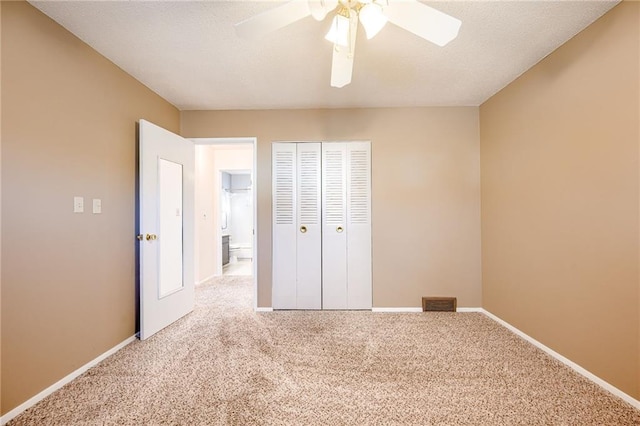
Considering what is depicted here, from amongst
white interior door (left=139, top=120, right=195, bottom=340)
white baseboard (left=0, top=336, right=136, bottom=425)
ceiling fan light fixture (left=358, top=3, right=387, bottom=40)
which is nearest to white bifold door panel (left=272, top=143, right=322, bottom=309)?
white interior door (left=139, top=120, right=195, bottom=340)

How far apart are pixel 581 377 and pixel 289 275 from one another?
263 centimetres

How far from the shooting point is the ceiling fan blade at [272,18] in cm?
141

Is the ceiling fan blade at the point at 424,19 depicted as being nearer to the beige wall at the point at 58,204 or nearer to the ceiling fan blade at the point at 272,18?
the ceiling fan blade at the point at 272,18

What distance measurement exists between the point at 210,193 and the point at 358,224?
3179 mm

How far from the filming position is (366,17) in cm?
144

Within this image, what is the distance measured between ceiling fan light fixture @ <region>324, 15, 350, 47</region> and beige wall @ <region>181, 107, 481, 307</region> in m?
1.86

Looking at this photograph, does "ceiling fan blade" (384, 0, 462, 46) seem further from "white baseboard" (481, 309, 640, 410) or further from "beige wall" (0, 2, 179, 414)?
"white baseboard" (481, 309, 640, 410)

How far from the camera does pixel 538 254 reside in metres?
2.47

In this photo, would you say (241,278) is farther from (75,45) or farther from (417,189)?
(75,45)

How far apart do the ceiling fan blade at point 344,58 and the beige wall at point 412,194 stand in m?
1.52

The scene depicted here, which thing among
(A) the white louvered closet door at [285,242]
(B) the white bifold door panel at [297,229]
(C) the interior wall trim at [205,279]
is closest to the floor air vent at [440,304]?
(B) the white bifold door panel at [297,229]

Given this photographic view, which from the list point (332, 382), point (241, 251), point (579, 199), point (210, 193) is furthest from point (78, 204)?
point (241, 251)

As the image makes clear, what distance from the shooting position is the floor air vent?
11.0ft

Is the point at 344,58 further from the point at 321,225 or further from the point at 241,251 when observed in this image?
the point at 241,251
